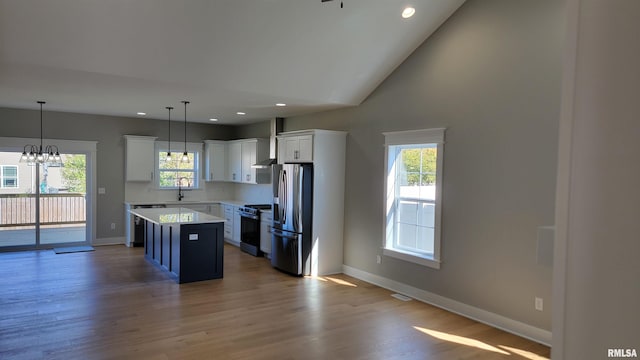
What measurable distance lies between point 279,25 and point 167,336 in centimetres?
327

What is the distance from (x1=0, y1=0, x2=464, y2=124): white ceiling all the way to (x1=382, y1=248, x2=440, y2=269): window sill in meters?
2.22

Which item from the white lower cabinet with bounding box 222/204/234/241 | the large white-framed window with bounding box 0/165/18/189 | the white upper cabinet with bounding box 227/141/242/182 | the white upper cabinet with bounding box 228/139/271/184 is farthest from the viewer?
the white upper cabinet with bounding box 227/141/242/182

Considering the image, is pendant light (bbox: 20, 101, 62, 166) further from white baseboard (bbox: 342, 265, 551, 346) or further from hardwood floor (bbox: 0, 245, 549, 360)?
white baseboard (bbox: 342, 265, 551, 346)

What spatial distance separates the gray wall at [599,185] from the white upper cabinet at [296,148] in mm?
5482

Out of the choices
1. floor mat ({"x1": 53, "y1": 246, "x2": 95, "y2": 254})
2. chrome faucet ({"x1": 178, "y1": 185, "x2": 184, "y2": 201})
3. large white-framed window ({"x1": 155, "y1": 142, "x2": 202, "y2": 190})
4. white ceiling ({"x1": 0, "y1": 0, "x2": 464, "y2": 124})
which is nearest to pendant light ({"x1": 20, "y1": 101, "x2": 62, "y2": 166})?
white ceiling ({"x1": 0, "y1": 0, "x2": 464, "y2": 124})

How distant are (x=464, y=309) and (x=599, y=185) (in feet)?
14.1

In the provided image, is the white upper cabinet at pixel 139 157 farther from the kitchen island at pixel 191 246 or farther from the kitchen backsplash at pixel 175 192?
the kitchen island at pixel 191 246

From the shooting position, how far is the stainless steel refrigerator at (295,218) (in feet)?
21.0

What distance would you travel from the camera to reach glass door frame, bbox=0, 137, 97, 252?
25.5 ft

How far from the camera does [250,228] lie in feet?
26.6

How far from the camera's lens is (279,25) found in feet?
14.4

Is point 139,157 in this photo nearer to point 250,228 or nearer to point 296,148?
point 250,228

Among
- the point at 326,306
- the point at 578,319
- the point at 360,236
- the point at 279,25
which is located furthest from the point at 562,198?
the point at 360,236

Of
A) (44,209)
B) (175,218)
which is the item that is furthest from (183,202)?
(175,218)
